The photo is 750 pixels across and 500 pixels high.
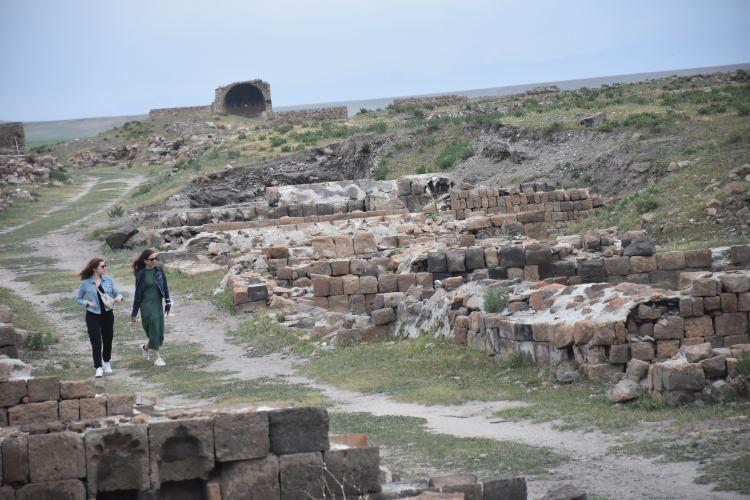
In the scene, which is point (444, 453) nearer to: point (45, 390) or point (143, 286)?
Answer: point (45, 390)

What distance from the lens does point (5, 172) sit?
184 ft

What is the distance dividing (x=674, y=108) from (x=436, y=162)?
31.9 feet

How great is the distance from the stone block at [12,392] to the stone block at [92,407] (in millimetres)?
578

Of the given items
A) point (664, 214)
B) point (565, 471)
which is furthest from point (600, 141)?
point (565, 471)

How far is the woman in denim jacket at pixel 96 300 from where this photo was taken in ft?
50.9

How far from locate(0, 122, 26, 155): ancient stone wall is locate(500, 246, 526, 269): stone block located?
51131 mm

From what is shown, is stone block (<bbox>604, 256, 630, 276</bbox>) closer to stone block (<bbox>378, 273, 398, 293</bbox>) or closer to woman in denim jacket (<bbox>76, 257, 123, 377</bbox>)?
stone block (<bbox>378, 273, 398, 293</bbox>)

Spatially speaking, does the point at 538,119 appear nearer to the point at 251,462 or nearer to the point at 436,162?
the point at 436,162

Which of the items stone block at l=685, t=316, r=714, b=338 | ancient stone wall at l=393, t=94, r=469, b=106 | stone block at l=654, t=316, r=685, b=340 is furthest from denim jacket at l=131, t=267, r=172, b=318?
ancient stone wall at l=393, t=94, r=469, b=106

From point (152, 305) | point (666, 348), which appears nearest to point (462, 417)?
point (666, 348)

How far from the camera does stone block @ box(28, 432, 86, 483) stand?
8461 millimetres

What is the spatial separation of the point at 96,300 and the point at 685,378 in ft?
27.7

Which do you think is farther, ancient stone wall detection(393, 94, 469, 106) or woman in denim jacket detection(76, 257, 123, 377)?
ancient stone wall detection(393, 94, 469, 106)

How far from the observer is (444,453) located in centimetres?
1082
